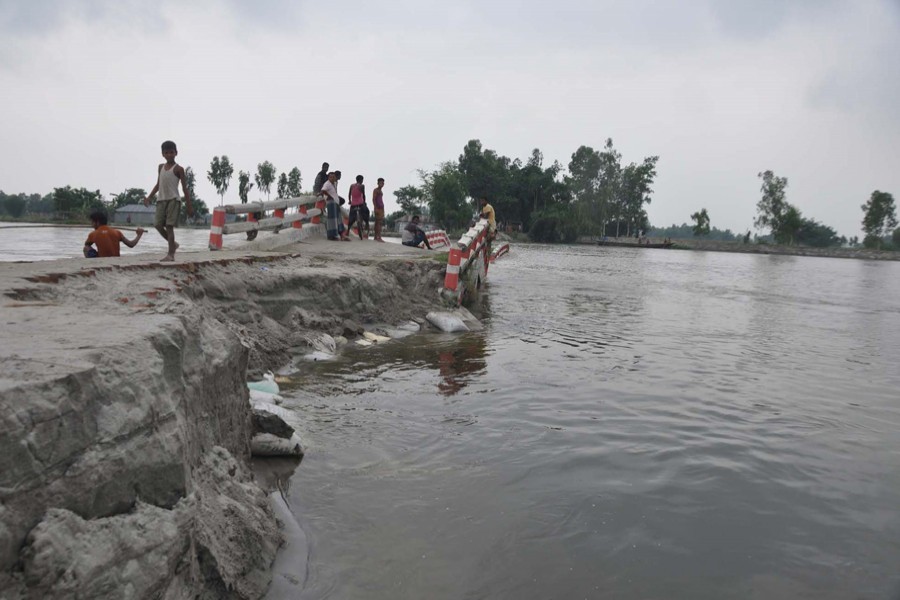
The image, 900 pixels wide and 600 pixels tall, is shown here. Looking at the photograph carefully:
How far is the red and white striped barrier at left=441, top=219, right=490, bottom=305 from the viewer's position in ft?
38.0

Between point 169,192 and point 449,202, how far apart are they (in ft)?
230

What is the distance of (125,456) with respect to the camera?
2195 millimetres

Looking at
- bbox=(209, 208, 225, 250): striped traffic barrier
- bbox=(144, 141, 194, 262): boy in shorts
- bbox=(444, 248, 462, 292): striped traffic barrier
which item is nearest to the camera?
bbox=(144, 141, 194, 262): boy in shorts

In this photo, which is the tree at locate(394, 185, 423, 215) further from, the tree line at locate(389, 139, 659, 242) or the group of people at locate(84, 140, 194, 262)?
the group of people at locate(84, 140, 194, 262)

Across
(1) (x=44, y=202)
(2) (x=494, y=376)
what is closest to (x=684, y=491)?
(2) (x=494, y=376)

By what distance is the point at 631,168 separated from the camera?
94188mm

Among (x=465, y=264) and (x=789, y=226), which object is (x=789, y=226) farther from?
(x=465, y=264)

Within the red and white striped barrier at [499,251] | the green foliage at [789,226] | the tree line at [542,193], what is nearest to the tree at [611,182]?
the tree line at [542,193]

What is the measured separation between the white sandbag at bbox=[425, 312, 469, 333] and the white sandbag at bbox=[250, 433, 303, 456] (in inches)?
225

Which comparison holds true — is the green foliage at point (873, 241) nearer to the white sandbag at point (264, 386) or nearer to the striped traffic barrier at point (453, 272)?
the striped traffic barrier at point (453, 272)

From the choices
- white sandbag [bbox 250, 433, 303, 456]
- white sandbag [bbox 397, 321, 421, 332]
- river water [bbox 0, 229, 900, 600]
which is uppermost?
white sandbag [bbox 397, 321, 421, 332]

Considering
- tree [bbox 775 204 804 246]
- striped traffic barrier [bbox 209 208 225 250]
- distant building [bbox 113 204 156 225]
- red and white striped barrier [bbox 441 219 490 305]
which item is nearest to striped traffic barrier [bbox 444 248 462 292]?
red and white striped barrier [bbox 441 219 490 305]

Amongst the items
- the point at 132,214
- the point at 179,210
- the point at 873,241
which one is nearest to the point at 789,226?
the point at 873,241

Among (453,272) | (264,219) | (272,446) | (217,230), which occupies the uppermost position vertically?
(264,219)
